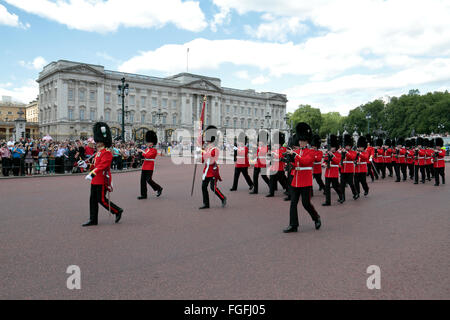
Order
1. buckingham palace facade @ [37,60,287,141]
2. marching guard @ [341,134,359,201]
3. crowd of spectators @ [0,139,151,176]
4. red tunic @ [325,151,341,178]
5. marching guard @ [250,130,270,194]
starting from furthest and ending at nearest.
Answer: buckingham palace facade @ [37,60,287,141] < crowd of spectators @ [0,139,151,176] < marching guard @ [250,130,270,194] < marching guard @ [341,134,359,201] < red tunic @ [325,151,341,178]

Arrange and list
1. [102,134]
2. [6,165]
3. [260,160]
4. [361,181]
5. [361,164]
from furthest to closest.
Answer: [6,165] < [260,160] < [361,164] < [361,181] < [102,134]

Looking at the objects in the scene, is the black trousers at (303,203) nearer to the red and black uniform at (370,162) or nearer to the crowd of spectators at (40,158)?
the red and black uniform at (370,162)

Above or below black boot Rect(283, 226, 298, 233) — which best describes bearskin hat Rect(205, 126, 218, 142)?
above

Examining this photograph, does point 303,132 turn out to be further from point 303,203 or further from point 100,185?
point 100,185

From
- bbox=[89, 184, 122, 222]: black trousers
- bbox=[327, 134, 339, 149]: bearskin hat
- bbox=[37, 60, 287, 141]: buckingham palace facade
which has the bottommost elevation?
bbox=[89, 184, 122, 222]: black trousers

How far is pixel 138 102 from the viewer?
8000 centimetres

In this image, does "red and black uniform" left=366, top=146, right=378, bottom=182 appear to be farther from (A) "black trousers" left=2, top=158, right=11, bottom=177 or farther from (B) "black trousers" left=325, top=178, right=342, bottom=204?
(A) "black trousers" left=2, top=158, right=11, bottom=177

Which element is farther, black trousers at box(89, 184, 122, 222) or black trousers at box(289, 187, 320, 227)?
black trousers at box(89, 184, 122, 222)

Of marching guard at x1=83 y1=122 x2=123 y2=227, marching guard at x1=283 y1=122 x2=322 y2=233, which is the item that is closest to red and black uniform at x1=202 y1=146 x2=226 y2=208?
marching guard at x1=83 y1=122 x2=123 y2=227

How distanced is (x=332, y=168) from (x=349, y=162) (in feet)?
3.46

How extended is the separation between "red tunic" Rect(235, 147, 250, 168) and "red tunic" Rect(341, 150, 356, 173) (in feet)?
10.1

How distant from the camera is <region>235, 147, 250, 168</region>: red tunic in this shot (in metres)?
12.2

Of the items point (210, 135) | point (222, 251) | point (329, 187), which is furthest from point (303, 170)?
point (210, 135)

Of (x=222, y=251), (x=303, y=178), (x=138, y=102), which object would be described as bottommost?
(x=222, y=251)
